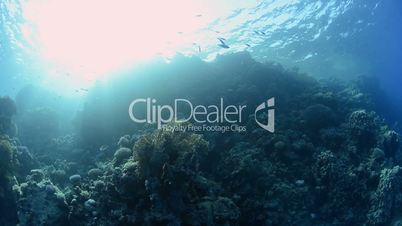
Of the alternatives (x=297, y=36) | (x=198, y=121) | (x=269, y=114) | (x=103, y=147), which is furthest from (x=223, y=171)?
(x=297, y=36)

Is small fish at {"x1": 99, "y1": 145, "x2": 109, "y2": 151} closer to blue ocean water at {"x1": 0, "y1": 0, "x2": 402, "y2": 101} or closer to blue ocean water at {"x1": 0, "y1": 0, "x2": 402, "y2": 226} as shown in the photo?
blue ocean water at {"x1": 0, "y1": 0, "x2": 402, "y2": 226}

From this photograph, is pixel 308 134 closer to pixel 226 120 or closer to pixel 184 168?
pixel 226 120

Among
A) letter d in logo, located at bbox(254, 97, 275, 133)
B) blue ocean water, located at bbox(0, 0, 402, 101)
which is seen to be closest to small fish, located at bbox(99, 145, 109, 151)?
letter d in logo, located at bbox(254, 97, 275, 133)

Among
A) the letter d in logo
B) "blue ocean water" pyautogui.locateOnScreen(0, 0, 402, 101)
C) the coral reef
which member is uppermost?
"blue ocean water" pyautogui.locateOnScreen(0, 0, 402, 101)

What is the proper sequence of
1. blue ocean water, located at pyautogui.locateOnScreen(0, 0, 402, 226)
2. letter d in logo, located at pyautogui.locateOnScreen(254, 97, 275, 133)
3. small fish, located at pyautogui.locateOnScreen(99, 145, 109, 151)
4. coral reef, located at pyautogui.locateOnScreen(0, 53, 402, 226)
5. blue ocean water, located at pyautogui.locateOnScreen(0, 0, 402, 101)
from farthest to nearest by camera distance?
1. blue ocean water, located at pyautogui.locateOnScreen(0, 0, 402, 101)
2. small fish, located at pyautogui.locateOnScreen(99, 145, 109, 151)
3. letter d in logo, located at pyautogui.locateOnScreen(254, 97, 275, 133)
4. blue ocean water, located at pyautogui.locateOnScreen(0, 0, 402, 226)
5. coral reef, located at pyautogui.locateOnScreen(0, 53, 402, 226)

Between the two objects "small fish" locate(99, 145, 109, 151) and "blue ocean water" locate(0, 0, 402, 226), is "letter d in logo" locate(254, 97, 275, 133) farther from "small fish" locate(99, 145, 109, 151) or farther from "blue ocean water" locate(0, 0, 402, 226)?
"small fish" locate(99, 145, 109, 151)

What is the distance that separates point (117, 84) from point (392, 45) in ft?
98.1

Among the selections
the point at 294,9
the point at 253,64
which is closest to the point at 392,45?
the point at 294,9

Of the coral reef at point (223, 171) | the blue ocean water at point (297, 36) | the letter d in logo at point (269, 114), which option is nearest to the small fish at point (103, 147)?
the coral reef at point (223, 171)

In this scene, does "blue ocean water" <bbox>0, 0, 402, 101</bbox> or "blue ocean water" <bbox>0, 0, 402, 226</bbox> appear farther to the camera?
"blue ocean water" <bbox>0, 0, 402, 101</bbox>

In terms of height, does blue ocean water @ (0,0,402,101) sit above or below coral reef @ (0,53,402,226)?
above

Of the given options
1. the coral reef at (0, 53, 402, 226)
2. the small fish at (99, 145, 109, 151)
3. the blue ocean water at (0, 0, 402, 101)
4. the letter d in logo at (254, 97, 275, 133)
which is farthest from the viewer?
the blue ocean water at (0, 0, 402, 101)

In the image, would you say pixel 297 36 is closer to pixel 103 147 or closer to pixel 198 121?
pixel 198 121

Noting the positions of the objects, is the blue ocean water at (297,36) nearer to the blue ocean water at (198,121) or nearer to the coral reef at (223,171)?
the blue ocean water at (198,121)
